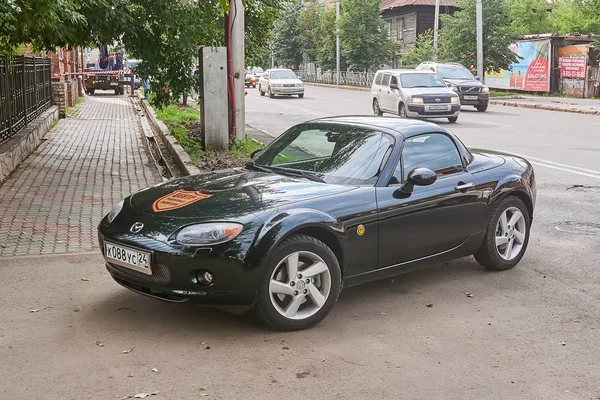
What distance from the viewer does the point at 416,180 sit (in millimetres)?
5688

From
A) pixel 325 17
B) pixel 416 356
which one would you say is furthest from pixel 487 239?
pixel 325 17

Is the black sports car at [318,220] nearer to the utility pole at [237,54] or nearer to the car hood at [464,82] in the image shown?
the utility pole at [237,54]

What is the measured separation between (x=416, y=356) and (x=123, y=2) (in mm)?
9907

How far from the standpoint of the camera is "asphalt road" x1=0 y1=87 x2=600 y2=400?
4254mm

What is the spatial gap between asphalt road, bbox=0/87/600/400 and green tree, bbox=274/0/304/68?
66.1m

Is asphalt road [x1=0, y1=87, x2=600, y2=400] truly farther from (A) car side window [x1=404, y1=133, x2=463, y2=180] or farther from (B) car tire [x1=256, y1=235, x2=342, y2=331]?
(A) car side window [x1=404, y1=133, x2=463, y2=180]

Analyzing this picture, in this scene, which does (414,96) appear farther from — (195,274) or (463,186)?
(195,274)


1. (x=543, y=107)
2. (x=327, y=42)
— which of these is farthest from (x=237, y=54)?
(x=327, y=42)

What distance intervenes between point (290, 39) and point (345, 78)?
15662 mm

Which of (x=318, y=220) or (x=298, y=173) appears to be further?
(x=298, y=173)

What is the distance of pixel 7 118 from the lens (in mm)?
13500

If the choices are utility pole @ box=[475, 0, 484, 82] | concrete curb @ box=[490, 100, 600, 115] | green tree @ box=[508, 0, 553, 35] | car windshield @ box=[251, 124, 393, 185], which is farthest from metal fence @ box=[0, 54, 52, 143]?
green tree @ box=[508, 0, 553, 35]

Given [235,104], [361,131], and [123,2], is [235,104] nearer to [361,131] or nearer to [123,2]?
[123,2]

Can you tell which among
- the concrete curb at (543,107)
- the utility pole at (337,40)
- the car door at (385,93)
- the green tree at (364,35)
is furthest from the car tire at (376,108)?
the utility pole at (337,40)
